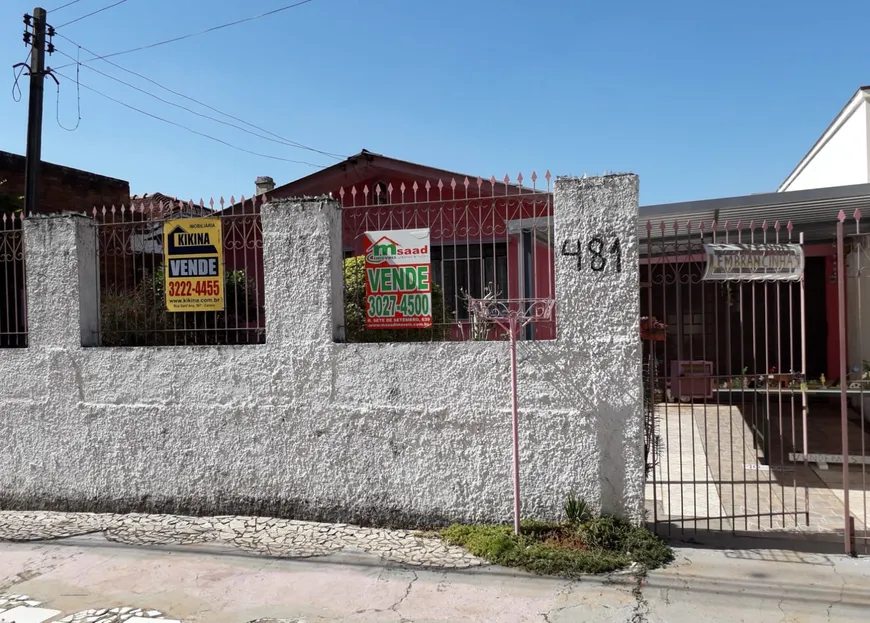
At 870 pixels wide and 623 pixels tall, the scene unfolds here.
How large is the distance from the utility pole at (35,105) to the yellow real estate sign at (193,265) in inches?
161

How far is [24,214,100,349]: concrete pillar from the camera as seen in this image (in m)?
6.08

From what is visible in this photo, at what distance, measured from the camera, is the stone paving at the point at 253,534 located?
4844mm

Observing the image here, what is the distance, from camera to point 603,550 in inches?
182

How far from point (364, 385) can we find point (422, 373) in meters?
0.50

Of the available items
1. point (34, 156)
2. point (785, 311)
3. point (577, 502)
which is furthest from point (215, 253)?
point (785, 311)

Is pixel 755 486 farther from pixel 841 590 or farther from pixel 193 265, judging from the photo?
pixel 193 265

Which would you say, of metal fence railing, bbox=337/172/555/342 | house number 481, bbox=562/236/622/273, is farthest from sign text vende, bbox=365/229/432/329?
house number 481, bbox=562/236/622/273

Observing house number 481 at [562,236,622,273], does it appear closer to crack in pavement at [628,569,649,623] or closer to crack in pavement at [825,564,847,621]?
crack in pavement at [628,569,649,623]

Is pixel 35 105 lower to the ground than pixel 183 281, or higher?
higher

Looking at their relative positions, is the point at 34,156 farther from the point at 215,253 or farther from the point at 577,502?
the point at 577,502

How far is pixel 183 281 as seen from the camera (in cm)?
602

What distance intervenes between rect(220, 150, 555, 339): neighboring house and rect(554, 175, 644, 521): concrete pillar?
30cm

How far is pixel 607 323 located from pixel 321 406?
2384 mm

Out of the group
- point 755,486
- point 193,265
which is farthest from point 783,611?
point 193,265
